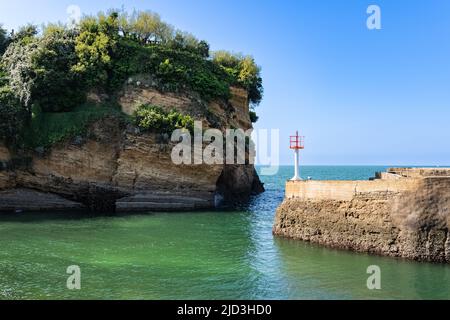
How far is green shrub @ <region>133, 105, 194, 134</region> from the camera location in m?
30.5

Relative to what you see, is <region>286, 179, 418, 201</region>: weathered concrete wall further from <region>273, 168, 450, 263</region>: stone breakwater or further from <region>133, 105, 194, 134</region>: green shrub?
<region>133, 105, 194, 134</region>: green shrub

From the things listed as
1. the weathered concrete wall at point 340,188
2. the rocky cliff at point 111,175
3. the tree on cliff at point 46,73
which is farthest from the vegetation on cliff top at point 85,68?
the weathered concrete wall at point 340,188

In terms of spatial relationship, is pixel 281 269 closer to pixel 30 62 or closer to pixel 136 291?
pixel 136 291

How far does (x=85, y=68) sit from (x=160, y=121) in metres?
7.07

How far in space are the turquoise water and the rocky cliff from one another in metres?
7.26

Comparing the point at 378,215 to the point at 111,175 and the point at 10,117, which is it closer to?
the point at 111,175

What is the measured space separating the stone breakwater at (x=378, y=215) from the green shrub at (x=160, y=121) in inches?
544

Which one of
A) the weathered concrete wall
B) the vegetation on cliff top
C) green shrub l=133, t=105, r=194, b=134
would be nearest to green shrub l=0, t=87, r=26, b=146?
the vegetation on cliff top

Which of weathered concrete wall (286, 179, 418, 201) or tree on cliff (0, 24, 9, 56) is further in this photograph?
tree on cliff (0, 24, 9, 56)

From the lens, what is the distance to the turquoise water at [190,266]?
38.6ft

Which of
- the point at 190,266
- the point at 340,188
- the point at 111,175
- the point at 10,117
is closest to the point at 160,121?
the point at 111,175

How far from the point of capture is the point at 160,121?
100 ft

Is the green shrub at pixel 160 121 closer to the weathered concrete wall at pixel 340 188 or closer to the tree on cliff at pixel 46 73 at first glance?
the tree on cliff at pixel 46 73
